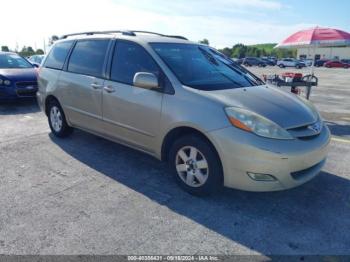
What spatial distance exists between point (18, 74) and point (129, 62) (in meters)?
5.85

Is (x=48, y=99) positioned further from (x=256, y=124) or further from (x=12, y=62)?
(x=12, y=62)

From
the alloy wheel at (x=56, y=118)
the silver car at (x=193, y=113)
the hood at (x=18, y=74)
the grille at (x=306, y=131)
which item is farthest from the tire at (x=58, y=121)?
the grille at (x=306, y=131)

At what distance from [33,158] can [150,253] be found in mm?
2955

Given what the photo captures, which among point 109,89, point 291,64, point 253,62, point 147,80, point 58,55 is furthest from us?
point 253,62

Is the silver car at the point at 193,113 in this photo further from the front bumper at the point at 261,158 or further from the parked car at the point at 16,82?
the parked car at the point at 16,82

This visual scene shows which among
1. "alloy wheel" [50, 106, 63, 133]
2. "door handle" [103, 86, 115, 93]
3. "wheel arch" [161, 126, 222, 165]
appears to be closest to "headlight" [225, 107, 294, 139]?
"wheel arch" [161, 126, 222, 165]

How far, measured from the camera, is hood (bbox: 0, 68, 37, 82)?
8.64 m

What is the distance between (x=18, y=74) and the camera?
29.1 feet

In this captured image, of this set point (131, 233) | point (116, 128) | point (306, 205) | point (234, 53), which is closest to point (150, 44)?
point (116, 128)

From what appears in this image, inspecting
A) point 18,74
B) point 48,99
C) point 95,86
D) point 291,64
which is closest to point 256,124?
point 95,86

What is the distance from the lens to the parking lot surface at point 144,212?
2.86m

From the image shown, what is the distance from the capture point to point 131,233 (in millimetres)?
3020

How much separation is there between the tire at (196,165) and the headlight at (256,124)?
0.39 m

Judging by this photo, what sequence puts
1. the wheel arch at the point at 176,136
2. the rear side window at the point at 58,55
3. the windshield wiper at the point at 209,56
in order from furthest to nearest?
the rear side window at the point at 58,55
the windshield wiper at the point at 209,56
the wheel arch at the point at 176,136
